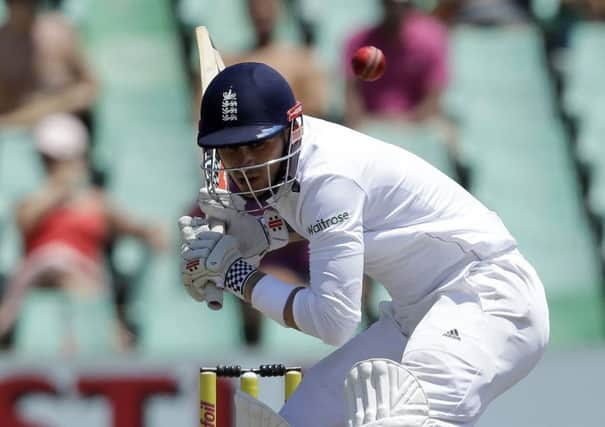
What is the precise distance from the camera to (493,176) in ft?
23.9

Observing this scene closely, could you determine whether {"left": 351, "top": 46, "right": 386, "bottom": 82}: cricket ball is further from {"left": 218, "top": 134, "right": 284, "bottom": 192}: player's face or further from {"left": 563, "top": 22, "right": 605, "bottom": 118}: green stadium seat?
{"left": 563, "top": 22, "right": 605, "bottom": 118}: green stadium seat

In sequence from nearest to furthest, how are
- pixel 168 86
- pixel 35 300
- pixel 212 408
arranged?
pixel 212 408 < pixel 35 300 < pixel 168 86

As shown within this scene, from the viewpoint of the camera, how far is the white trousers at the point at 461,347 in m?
3.21

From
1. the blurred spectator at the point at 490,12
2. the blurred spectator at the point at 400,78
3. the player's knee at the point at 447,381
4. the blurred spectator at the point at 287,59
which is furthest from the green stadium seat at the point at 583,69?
the player's knee at the point at 447,381

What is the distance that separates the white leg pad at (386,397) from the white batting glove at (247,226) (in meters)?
0.56

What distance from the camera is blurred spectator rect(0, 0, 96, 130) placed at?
22.6 ft

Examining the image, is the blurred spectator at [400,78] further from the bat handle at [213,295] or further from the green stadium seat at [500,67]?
the bat handle at [213,295]

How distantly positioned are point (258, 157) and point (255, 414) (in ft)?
2.09

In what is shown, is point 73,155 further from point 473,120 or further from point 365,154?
point 365,154

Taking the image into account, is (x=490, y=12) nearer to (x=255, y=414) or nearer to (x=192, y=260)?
(x=192, y=260)

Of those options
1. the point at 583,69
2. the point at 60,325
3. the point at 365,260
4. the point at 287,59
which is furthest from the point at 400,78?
the point at 365,260

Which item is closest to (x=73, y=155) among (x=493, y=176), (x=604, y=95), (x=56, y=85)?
(x=56, y=85)

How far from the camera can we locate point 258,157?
10.8 feet

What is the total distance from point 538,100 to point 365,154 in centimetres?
450
